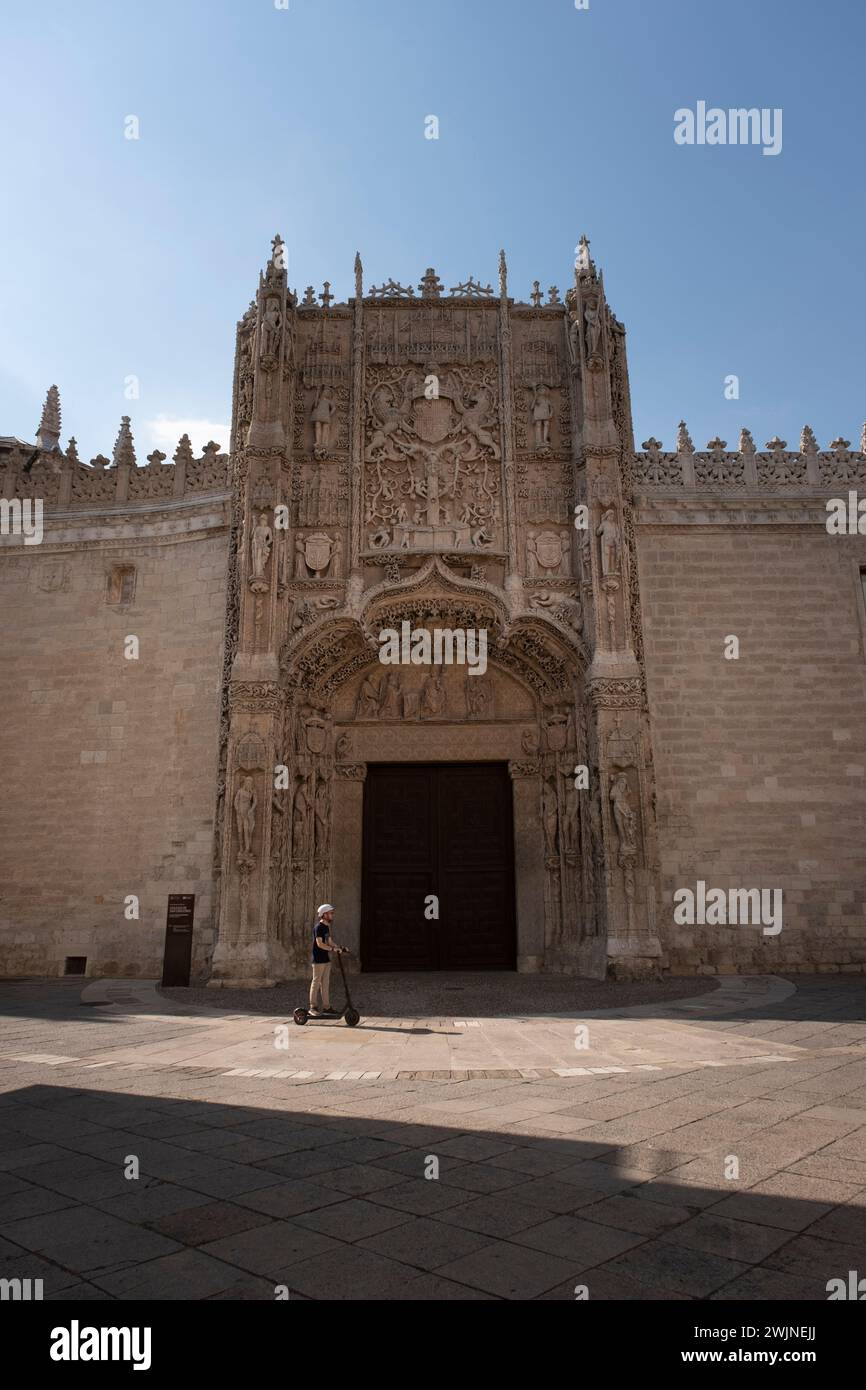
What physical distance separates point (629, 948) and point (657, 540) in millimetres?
8122

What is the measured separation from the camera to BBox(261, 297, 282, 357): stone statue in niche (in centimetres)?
1683

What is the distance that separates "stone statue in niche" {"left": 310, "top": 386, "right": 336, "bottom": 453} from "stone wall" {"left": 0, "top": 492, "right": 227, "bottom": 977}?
8.32ft

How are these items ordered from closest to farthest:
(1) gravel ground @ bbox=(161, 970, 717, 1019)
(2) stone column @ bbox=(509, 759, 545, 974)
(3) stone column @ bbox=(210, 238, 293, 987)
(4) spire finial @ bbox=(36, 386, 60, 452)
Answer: (1) gravel ground @ bbox=(161, 970, 717, 1019)
(3) stone column @ bbox=(210, 238, 293, 987)
(2) stone column @ bbox=(509, 759, 545, 974)
(4) spire finial @ bbox=(36, 386, 60, 452)

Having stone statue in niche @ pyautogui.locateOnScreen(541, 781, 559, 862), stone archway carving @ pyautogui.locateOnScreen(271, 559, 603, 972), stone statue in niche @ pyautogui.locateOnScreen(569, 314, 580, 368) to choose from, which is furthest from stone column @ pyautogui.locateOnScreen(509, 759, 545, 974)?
stone statue in niche @ pyautogui.locateOnScreen(569, 314, 580, 368)

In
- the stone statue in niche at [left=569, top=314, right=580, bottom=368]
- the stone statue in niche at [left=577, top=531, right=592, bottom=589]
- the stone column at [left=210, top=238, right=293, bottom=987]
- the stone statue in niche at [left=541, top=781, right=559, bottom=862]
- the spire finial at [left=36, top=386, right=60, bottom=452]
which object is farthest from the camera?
the spire finial at [left=36, top=386, right=60, bottom=452]

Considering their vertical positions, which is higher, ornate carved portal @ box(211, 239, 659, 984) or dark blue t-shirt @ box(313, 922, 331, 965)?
ornate carved portal @ box(211, 239, 659, 984)

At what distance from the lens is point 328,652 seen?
54.9 ft

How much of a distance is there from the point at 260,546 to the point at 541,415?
6.42m

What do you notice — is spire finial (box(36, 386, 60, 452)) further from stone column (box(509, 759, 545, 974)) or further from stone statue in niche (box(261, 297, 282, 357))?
stone column (box(509, 759, 545, 974))

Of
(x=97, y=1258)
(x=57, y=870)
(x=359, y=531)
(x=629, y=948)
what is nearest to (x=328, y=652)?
(x=359, y=531)

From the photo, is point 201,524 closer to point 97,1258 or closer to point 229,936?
point 229,936

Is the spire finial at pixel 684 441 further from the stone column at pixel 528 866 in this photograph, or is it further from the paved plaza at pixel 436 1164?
the paved plaza at pixel 436 1164

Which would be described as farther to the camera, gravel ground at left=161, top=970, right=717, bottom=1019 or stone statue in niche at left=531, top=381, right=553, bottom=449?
stone statue in niche at left=531, top=381, right=553, bottom=449
